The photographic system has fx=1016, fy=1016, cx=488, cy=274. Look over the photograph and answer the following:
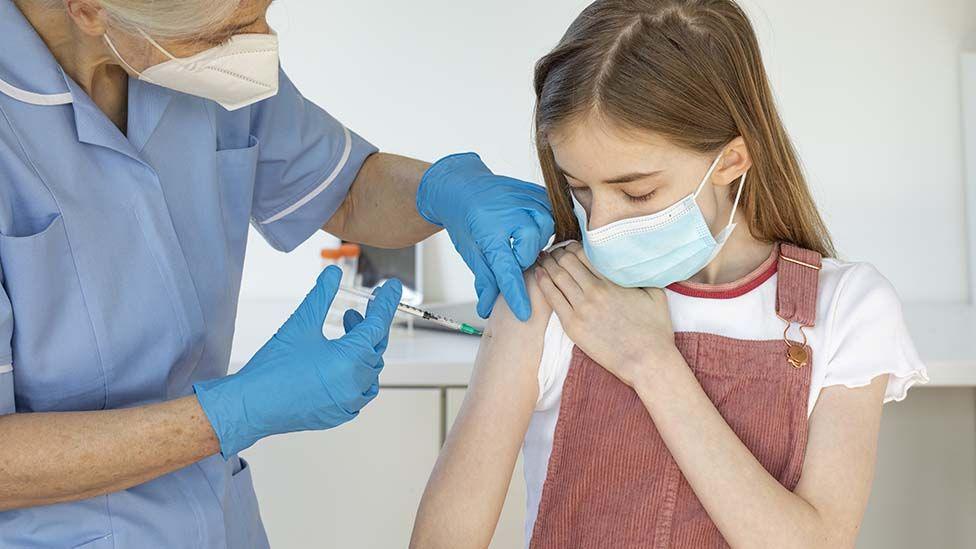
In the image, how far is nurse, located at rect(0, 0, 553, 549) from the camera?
3.47 feet

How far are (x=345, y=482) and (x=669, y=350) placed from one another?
3.43 feet

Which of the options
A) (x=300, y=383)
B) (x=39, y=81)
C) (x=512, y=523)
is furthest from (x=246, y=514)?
(x=512, y=523)

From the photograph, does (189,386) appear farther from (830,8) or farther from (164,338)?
(830,8)

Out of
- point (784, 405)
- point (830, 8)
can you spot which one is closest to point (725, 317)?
point (784, 405)

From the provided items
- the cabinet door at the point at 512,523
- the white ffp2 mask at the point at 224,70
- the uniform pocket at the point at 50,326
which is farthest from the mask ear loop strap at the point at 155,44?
the cabinet door at the point at 512,523

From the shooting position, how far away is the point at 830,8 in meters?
2.53

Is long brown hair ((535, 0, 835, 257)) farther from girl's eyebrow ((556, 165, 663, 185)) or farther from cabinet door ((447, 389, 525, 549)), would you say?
cabinet door ((447, 389, 525, 549))

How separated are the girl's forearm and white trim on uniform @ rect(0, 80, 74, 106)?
0.72m

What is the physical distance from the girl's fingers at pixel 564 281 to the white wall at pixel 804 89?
1305mm

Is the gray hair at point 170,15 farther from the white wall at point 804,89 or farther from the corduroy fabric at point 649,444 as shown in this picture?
the white wall at point 804,89

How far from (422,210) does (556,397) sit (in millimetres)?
375

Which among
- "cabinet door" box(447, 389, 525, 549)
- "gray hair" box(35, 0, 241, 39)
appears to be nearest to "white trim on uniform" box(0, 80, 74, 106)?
"gray hair" box(35, 0, 241, 39)

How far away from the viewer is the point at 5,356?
1.04m

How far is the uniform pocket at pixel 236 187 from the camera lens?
4.35 ft
